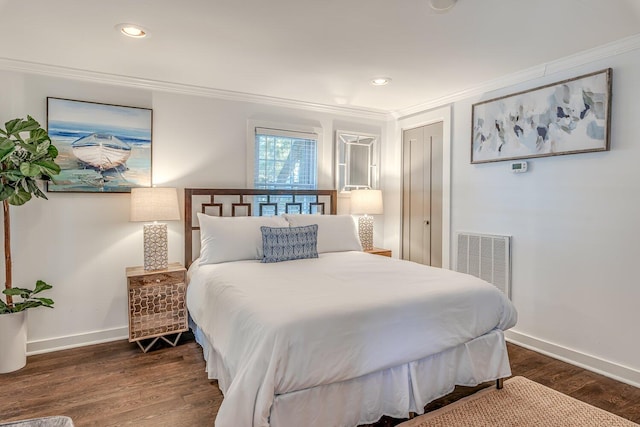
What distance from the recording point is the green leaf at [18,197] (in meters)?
2.68

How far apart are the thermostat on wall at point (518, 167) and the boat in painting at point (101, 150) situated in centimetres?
354

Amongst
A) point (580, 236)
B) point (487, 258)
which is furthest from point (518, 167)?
point (487, 258)

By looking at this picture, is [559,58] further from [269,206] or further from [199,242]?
[199,242]

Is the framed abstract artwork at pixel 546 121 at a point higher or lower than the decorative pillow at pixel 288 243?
higher

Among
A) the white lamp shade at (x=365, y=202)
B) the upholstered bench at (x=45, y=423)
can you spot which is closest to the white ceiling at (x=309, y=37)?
the white lamp shade at (x=365, y=202)

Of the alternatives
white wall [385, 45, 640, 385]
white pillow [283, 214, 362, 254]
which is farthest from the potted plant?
white wall [385, 45, 640, 385]

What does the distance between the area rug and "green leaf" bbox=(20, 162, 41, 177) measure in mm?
2989

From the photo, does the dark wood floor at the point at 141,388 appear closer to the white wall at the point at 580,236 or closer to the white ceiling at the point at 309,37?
the white wall at the point at 580,236

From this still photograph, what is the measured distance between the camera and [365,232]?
4.42m

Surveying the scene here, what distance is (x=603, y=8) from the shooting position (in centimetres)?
213

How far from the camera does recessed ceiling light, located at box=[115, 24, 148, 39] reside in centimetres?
236

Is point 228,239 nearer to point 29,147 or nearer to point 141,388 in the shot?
point 141,388

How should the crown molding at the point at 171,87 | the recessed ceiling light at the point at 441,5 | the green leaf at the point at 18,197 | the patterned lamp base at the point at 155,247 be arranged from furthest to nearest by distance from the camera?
the patterned lamp base at the point at 155,247
the crown molding at the point at 171,87
the green leaf at the point at 18,197
the recessed ceiling light at the point at 441,5

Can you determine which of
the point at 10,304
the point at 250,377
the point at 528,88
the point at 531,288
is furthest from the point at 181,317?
the point at 528,88
